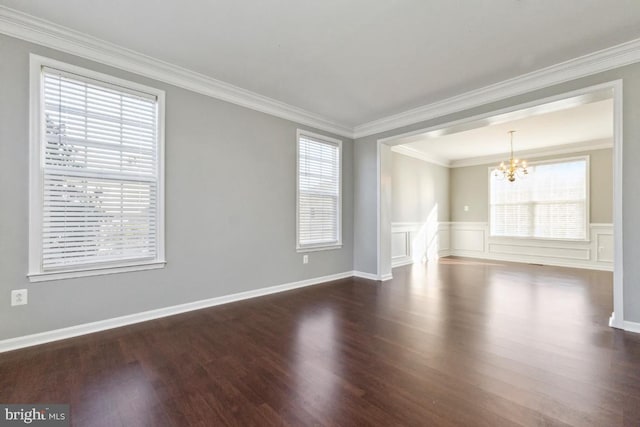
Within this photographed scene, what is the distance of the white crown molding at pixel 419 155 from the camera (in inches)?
243

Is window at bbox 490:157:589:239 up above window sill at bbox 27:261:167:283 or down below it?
above

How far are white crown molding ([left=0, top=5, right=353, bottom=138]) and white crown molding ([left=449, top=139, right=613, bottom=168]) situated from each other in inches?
221

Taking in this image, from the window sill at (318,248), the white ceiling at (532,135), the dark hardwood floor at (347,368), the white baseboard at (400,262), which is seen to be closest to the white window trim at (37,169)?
the dark hardwood floor at (347,368)

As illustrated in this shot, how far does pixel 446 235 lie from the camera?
7.90m

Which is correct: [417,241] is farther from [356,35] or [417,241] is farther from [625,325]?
[356,35]

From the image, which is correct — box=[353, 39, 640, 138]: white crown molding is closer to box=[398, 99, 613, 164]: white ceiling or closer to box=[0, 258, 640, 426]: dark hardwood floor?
box=[398, 99, 613, 164]: white ceiling

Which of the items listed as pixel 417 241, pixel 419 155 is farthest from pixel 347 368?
pixel 419 155

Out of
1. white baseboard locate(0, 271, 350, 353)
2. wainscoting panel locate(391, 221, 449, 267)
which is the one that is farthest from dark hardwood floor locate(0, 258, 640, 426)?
wainscoting panel locate(391, 221, 449, 267)

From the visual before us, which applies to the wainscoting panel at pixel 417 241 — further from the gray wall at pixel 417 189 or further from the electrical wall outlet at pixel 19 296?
the electrical wall outlet at pixel 19 296

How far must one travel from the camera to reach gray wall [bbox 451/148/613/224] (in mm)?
5668

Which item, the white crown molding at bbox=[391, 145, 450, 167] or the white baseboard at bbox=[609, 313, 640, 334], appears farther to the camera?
the white crown molding at bbox=[391, 145, 450, 167]

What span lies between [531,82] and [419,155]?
3.71 m

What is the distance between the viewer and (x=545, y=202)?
6.45m

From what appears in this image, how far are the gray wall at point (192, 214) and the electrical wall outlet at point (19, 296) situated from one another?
1.4 inches
